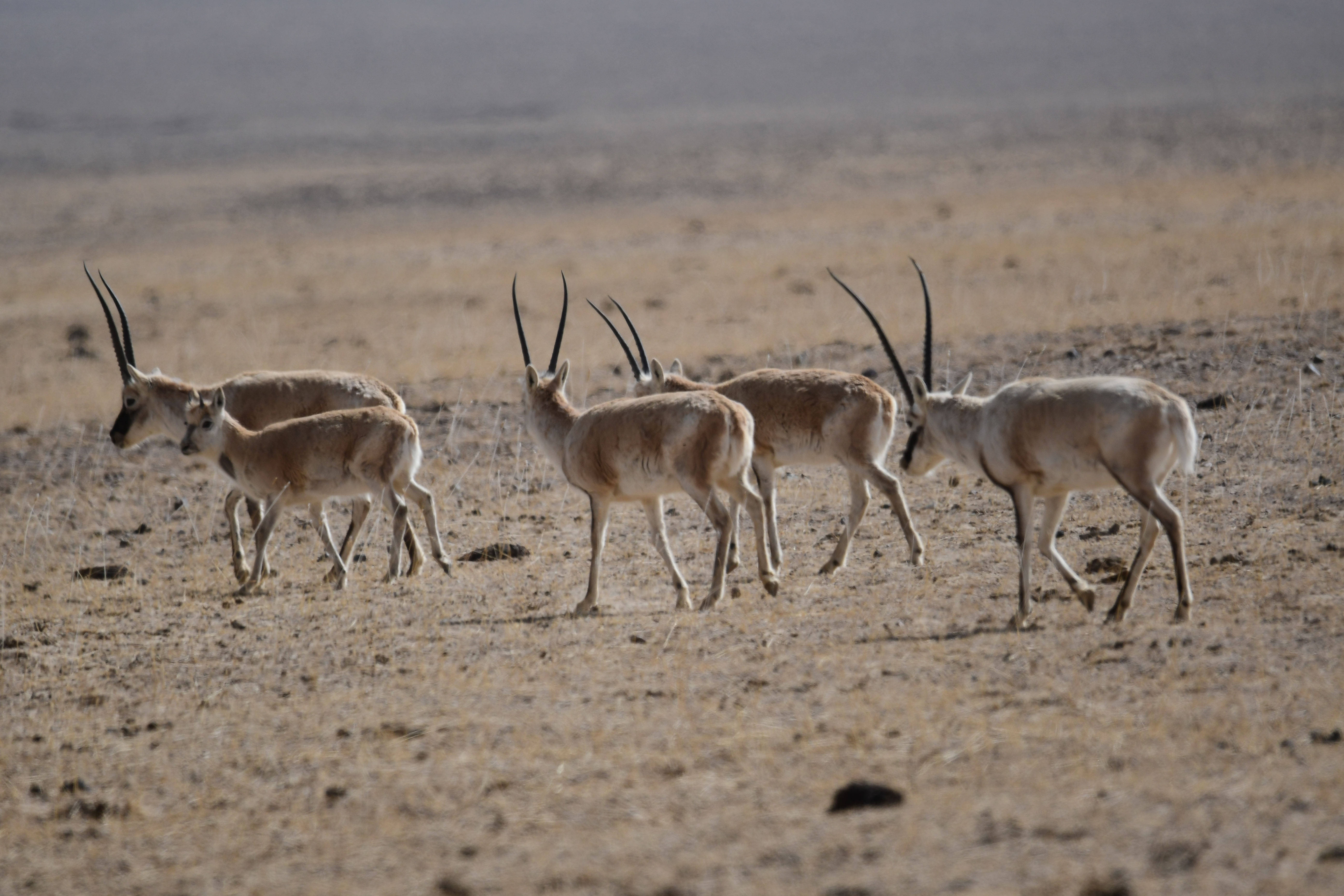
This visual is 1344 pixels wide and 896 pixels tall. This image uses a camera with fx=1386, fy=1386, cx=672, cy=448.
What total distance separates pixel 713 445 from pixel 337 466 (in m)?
3.41

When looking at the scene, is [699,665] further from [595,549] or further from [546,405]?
[546,405]

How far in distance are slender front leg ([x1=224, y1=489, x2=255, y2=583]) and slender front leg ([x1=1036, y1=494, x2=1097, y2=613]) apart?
259 inches

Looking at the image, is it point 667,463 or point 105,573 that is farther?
point 105,573

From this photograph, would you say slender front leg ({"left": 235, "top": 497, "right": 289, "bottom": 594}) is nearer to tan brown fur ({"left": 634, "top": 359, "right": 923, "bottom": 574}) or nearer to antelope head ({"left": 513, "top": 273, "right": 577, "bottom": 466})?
antelope head ({"left": 513, "top": 273, "right": 577, "bottom": 466})

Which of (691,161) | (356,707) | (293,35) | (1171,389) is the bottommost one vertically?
(356,707)

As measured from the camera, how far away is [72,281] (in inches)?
1512

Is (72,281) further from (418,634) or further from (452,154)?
(452,154)

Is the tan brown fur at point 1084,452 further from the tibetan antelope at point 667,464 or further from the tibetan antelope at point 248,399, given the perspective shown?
the tibetan antelope at point 248,399

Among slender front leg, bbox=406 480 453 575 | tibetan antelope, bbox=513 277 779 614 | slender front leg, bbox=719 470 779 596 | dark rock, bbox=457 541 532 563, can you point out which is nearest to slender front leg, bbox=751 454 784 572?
tibetan antelope, bbox=513 277 779 614

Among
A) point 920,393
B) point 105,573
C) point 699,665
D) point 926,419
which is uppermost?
point 920,393

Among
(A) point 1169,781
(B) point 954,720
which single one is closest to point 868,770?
(B) point 954,720

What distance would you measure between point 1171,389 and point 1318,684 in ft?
27.8

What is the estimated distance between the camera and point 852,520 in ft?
36.6

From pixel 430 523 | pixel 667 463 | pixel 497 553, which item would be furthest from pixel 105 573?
pixel 667 463
